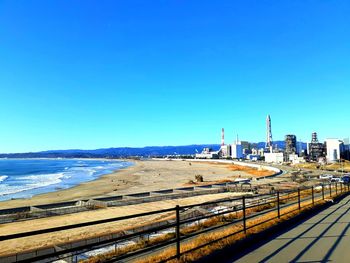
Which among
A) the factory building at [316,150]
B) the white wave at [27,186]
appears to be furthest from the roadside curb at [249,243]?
the factory building at [316,150]

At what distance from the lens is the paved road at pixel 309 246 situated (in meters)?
6.79

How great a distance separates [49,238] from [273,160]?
6153 inches

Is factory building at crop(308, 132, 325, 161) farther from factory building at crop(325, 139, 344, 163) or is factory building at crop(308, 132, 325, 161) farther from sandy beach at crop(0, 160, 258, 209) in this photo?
sandy beach at crop(0, 160, 258, 209)

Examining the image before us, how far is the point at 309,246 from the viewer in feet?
25.2

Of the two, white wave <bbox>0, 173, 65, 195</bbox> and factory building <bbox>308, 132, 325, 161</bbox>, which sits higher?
factory building <bbox>308, 132, 325, 161</bbox>

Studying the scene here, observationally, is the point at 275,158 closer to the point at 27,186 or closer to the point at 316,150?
the point at 316,150

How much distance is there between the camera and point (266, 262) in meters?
6.59

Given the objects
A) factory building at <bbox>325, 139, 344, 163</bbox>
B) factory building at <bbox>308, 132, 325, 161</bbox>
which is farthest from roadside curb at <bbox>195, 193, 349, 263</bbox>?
factory building at <bbox>308, 132, 325, 161</bbox>

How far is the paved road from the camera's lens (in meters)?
6.79

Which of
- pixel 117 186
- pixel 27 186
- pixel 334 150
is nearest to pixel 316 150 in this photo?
pixel 334 150

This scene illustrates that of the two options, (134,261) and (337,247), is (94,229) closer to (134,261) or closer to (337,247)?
(134,261)

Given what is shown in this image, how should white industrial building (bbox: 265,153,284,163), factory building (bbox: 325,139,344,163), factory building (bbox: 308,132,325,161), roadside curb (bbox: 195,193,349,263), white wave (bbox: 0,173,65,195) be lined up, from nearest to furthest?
roadside curb (bbox: 195,193,349,263), white wave (bbox: 0,173,65,195), factory building (bbox: 325,139,344,163), white industrial building (bbox: 265,153,284,163), factory building (bbox: 308,132,325,161)

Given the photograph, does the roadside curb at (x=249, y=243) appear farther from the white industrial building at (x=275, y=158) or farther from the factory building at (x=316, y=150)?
the factory building at (x=316, y=150)

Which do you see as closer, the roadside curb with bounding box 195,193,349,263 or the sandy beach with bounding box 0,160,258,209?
the roadside curb with bounding box 195,193,349,263
